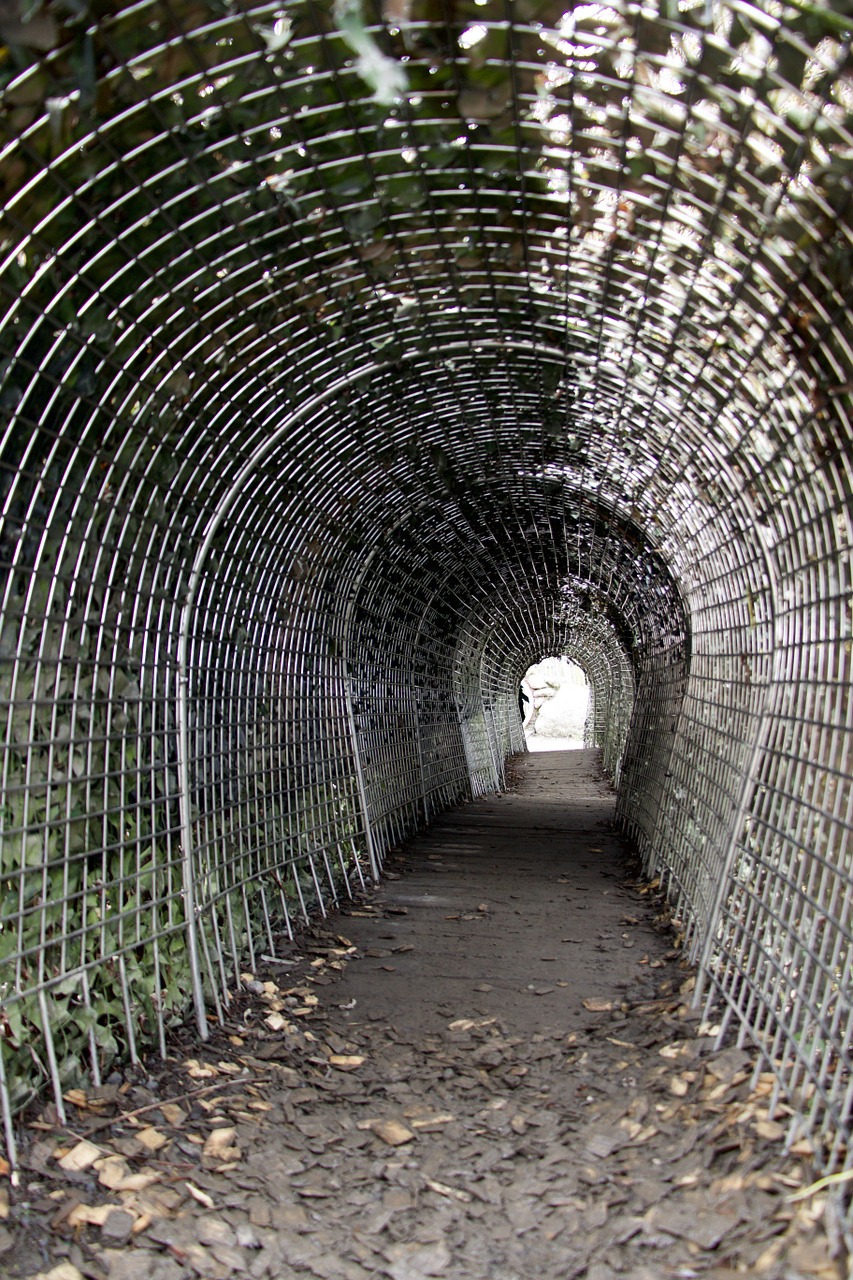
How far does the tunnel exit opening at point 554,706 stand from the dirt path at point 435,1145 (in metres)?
40.5

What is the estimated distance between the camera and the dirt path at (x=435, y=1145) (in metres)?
2.83

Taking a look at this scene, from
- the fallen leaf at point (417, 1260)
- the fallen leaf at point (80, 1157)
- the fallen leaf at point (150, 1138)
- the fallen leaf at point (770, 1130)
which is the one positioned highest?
the fallen leaf at point (770, 1130)

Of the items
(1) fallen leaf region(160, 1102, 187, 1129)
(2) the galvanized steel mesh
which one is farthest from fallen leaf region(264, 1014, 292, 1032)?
(1) fallen leaf region(160, 1102, 187, 1129)

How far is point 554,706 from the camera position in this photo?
4881 centimetres

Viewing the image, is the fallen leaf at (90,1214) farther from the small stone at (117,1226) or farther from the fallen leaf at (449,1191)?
the fallen leaf at (449,1191)

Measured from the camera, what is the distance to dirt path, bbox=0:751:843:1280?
2828 mm

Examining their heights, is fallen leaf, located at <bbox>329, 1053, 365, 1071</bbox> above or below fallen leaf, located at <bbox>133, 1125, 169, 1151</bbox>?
below

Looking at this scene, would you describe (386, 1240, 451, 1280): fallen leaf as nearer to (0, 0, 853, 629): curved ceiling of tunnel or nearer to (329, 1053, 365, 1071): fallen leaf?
(329, 1053, 365, 1071): fallen leaf

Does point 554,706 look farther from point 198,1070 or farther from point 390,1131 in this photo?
point 390,1131

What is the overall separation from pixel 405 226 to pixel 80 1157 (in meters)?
3.86

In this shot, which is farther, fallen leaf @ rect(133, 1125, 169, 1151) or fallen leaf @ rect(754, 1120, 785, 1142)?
fallen leaf @ rect(133, 1125, 169, 1151)

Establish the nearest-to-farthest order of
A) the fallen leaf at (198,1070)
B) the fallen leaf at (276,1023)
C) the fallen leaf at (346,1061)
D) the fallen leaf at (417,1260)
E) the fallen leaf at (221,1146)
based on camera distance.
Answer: the fallen leaf at (417,1260), the fallen leaf at (221,1146), the fallen leaf at (198,1070), the fallen leaf at (346,1061), the fallen leaf at (276,1023)

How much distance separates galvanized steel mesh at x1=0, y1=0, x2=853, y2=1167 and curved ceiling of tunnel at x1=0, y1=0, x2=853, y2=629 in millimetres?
16

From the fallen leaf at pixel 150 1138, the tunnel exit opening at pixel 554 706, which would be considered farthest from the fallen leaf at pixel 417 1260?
the tunnel exit opening at pixel 554 706
